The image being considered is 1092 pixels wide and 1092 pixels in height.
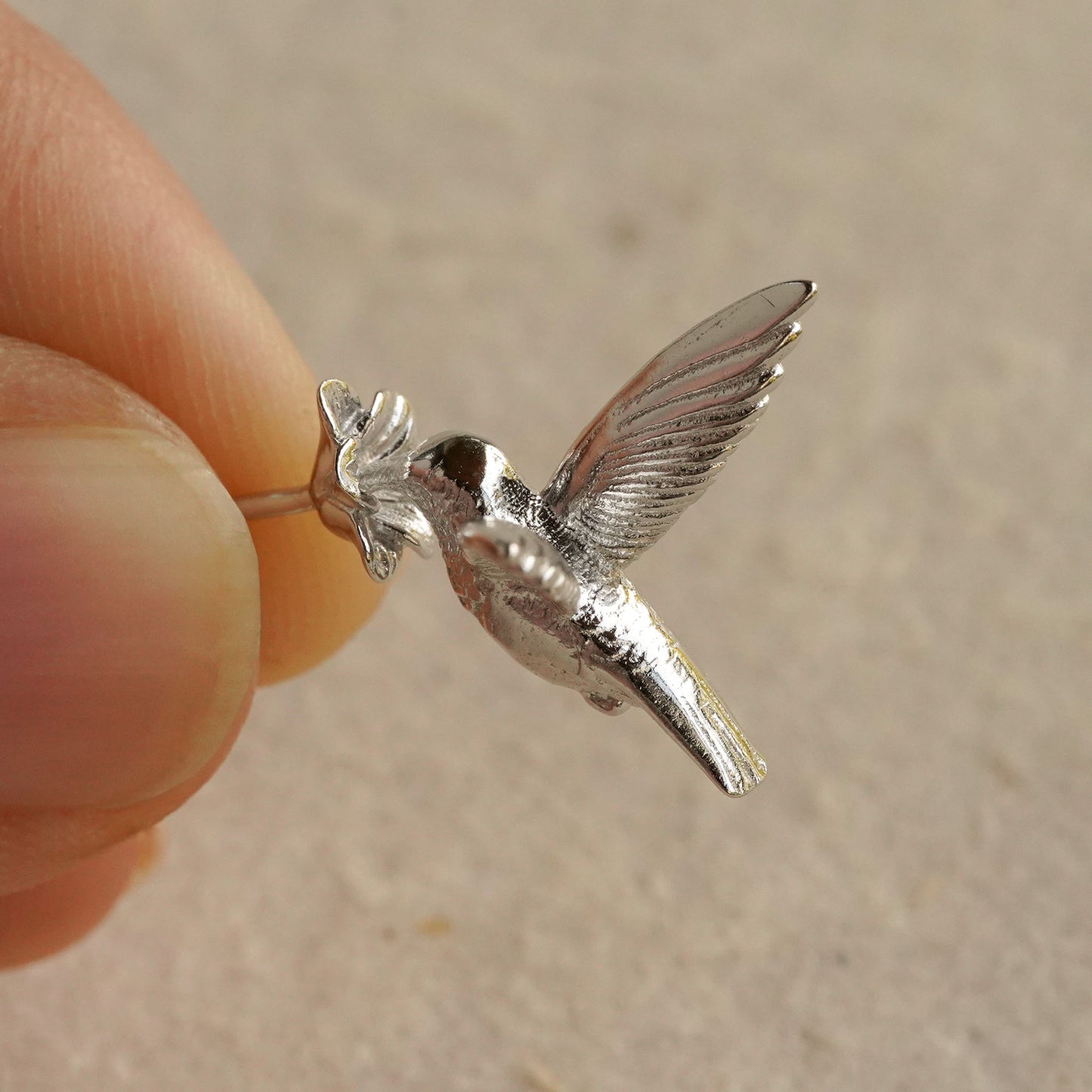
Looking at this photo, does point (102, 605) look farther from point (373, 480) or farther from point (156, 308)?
point (156, 308)

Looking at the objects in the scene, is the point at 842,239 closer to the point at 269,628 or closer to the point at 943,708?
the point at 943,708

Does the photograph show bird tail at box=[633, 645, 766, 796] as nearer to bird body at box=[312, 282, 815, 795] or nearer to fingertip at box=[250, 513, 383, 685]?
bird body at box=[312, 282, 815, 795]

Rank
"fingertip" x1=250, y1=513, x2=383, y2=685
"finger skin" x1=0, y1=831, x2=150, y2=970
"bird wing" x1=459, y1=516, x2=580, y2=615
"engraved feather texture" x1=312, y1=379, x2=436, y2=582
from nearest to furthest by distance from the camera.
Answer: "bird wing" x1=459, y1=516, x2=580, y2=615 → "engraved feather texture" x1=312, y1=379, x2=436, y2=582 → "finger skin" x1=0, y1=831, x2=150, y2=970 → "fingertip" x1=250, y1=513, x2=383, y2=685

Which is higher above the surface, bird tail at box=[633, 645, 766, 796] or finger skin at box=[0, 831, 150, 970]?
bird tail at box=[633, 645, 766, 796]

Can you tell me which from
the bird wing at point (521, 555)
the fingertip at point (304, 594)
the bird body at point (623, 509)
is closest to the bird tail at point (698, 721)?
the bird body at point (623, 509)

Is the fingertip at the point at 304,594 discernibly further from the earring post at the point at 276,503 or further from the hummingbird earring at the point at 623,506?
the hummingbird earring at the point at 623,506

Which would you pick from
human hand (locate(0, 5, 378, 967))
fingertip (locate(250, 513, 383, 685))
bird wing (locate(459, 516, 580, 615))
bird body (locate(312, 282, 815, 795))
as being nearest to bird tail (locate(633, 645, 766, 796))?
bird body (locate(312, 282, 815, 795))

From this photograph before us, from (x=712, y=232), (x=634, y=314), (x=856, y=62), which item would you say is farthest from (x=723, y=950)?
(x=856, y=62)
